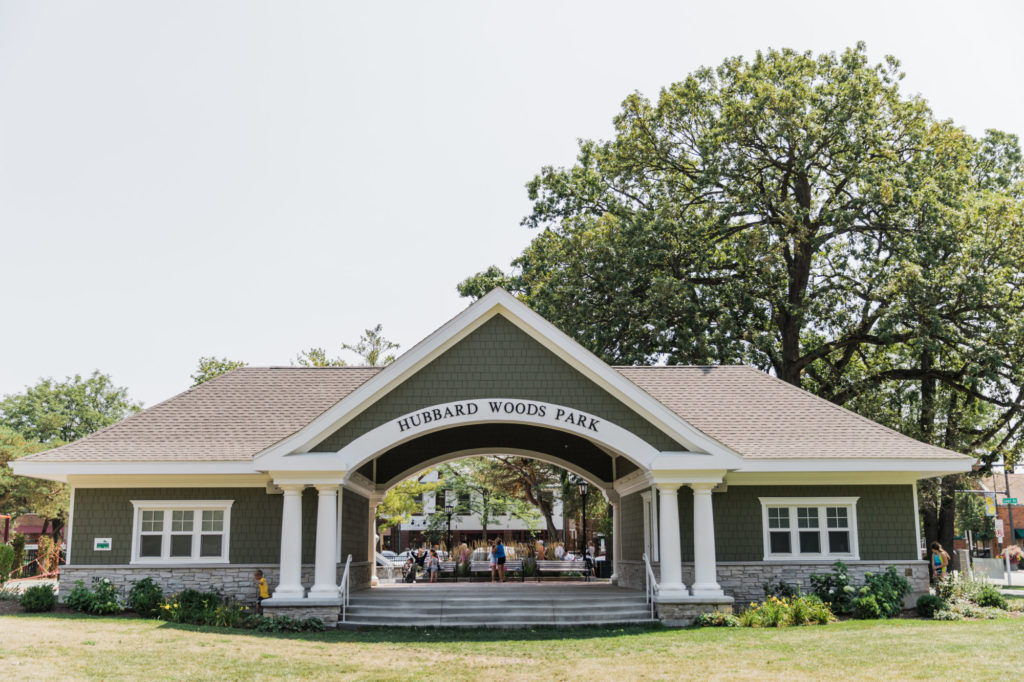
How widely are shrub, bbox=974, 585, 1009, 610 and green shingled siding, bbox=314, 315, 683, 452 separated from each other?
26.8 ft

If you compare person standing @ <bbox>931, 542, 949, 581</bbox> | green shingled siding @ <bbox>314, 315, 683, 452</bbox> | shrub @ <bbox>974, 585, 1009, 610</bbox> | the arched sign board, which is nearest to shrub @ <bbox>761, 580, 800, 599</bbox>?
green shingled siding @ <bbox>314, 315, 683, 452</bbox>

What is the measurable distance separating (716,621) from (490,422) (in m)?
6.67

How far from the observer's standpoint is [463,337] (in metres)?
19.7

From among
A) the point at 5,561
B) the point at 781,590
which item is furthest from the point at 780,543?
the point at 5,561

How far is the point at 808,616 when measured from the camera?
1856 centimetres

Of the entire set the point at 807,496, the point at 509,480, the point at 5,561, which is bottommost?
the point at 5,561

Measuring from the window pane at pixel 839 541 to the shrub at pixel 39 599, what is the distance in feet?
57.5

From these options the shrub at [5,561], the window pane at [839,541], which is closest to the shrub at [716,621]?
the window pane at [839,541]

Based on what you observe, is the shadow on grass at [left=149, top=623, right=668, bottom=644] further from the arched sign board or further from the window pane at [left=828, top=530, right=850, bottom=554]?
the window pane at [left=828, top=530, right=850, bottom=554]

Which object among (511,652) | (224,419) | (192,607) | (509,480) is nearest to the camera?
(511,652)

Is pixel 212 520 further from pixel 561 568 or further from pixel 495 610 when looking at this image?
pixel 561 568

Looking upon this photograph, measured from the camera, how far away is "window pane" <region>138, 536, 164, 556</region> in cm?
2069

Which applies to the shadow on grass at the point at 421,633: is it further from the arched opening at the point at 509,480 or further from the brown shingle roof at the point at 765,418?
the brown shingle roof at the point at 765,418

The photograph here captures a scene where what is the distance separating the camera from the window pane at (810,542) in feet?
68.8
